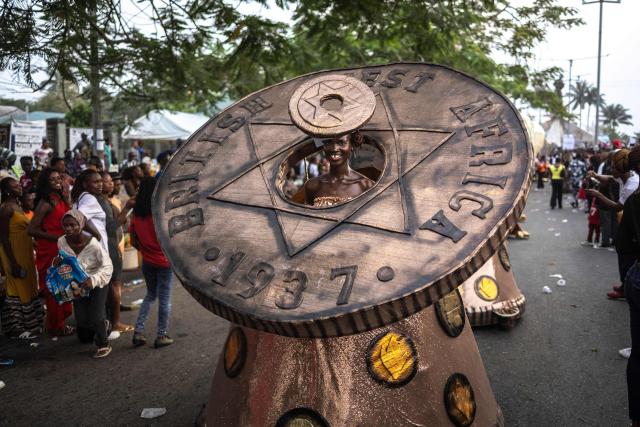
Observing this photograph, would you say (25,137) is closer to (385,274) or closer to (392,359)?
(392,359)

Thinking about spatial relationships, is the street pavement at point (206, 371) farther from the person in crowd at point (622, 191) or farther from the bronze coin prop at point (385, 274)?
the bronze coin prop at point (385, 274)

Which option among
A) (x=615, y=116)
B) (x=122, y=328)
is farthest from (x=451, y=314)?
(x=615, y=116)

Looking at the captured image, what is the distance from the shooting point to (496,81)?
40.5 feet

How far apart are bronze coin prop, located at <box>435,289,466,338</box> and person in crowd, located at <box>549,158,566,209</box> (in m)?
13.4

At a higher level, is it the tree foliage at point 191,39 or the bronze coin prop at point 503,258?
the tree foliage at point 191,39

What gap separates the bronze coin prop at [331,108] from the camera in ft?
7.63

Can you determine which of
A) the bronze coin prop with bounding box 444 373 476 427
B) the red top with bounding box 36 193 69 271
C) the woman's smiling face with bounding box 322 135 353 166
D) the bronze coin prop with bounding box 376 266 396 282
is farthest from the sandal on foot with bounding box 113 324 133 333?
the bronze coin prop with bounding box 376 266 396 282

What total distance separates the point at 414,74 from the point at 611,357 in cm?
305

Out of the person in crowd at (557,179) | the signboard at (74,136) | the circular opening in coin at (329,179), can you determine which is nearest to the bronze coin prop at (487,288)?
the circular opening in coin at (329,179)

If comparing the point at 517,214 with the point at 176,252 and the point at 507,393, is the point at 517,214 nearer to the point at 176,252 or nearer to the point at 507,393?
the point at 176,252

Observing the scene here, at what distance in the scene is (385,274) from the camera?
1844 mm

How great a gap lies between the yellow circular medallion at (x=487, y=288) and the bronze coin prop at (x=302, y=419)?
2.94m

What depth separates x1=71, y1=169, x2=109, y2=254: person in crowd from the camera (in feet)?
16.4

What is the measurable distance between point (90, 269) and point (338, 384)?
297cm
